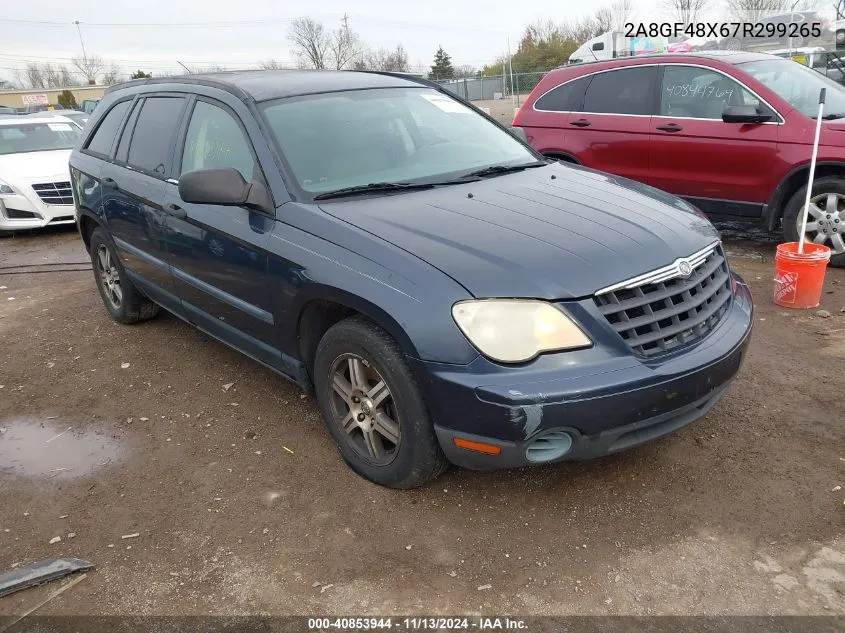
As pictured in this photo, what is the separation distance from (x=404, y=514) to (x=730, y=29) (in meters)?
26.5

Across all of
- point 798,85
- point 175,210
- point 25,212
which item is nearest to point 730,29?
point 798,85

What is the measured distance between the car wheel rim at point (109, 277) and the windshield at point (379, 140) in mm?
2515

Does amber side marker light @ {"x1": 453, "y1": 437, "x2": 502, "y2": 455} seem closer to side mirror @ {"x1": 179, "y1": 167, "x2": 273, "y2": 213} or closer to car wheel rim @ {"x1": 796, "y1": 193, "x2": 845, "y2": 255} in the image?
side mirror @ {"x1": 179, "y1": 167, "x2": 273, "y2": 213}

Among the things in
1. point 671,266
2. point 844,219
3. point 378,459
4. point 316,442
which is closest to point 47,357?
point 316,442

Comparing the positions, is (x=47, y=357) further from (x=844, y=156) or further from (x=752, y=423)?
(x=844, y=156)

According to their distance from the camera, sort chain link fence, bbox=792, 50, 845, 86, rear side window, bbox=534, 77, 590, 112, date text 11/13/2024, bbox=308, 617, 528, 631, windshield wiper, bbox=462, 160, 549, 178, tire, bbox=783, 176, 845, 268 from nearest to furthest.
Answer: date text 11/13/2024, bbox=308, 617, 528, 631, windshield wiper, bbox=462, 160, 549, 178, tire, bbox=783, 176, 845, 268, rear side window, bbox=534, 77, 590, 112, chain link fence, bbox=792, 50, 845, 86

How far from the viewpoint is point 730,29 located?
80.0 ft

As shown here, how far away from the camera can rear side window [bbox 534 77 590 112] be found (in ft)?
23.1

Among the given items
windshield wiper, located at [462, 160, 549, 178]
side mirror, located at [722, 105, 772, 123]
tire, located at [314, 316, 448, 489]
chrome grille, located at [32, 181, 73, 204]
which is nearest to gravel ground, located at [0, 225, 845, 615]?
tire, located at [314, 316, 448, 489]

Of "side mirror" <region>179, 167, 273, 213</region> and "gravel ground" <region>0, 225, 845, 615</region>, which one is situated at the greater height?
"side mirror" <region>179, 167, 273, 213</region>

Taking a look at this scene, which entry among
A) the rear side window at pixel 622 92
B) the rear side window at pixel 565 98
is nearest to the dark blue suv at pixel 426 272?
the rear side window at pixel 622 92

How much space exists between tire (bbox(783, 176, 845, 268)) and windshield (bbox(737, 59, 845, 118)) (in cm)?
63

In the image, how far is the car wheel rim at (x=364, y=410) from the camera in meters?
2.88

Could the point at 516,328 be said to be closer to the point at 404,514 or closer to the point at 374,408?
the point at 374,408
